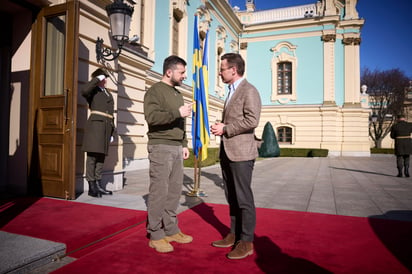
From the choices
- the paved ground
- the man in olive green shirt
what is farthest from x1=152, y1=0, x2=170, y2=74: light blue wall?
the man in olive green shirt

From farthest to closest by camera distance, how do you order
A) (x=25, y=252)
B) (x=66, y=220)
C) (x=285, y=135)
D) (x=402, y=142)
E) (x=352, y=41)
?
(x=285, y=135)
(x=352, y=41)
(x=402, y=142)
(x=66, y=220)
(x=25, y=252)

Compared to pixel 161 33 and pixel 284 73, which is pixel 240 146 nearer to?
pixel 161 33

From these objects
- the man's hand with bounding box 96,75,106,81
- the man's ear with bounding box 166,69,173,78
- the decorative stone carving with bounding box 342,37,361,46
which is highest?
the decorative stone carving with bounding box 342,37,361,46

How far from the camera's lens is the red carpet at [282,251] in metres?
2.38

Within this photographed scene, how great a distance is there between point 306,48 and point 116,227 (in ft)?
76.5

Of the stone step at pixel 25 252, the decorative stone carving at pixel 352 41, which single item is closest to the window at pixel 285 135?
the decorative stone carving at pixel 352 41

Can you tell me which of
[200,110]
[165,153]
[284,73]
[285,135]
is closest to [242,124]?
[165,153]

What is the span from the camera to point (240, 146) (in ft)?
8.95

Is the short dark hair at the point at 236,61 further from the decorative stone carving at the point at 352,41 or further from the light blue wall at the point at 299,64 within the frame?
the decorative stone carving at the point at 352,41

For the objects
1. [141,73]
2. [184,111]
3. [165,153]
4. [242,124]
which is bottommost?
[165,153]

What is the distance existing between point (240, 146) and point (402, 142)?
815cm

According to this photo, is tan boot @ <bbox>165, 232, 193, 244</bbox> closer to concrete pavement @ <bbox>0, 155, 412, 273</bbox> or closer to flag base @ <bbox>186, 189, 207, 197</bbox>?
concrete pavement @ <bbox>0, 155, 412, 273</bbox>

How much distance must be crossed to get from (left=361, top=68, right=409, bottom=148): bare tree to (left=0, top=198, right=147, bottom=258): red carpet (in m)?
30.8

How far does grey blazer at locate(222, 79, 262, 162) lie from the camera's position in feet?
8.78
